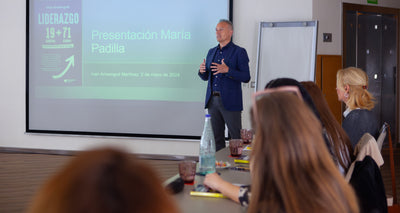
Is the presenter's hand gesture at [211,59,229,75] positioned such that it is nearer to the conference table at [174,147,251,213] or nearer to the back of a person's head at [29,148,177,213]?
the conference table at [174,147,251,213]

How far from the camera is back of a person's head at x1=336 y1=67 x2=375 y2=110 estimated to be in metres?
3.00

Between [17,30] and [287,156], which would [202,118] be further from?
[287,156]

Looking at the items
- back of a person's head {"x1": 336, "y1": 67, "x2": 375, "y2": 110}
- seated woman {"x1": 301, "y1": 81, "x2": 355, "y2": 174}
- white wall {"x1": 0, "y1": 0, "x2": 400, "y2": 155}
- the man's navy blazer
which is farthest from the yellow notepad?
white wall {"x1": 0, "y1": 0, "x2": 400, "y2": 155}

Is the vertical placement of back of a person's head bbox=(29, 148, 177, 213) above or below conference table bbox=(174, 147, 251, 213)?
above

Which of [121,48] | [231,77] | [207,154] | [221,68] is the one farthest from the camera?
[121,48]

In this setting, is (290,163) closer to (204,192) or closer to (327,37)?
(204,192)

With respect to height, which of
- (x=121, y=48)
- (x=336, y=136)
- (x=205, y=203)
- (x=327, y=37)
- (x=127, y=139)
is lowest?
(x=127, y=139)

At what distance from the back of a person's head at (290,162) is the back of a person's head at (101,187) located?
2.24 feet

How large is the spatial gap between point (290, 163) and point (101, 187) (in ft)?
2.45

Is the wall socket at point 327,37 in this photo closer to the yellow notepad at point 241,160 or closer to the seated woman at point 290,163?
the yellow notepad at point 241,160

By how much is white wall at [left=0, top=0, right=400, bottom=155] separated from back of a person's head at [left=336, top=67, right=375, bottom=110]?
9.16 feet

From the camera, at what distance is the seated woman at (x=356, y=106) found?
9.41 ft

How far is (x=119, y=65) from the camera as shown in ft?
20.9

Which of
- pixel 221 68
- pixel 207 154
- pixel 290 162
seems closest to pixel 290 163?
pixel 290 162
